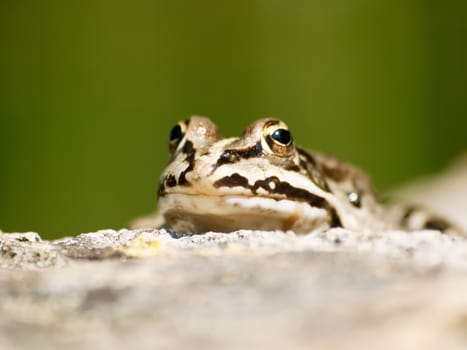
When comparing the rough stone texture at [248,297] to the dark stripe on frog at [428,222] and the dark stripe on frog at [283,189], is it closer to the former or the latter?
the dark stripe on frog at [283,189]

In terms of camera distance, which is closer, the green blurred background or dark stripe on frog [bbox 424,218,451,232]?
dark stripe on frog [bbox 424,218,451,232]

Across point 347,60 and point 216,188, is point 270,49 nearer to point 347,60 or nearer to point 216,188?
point 347,60

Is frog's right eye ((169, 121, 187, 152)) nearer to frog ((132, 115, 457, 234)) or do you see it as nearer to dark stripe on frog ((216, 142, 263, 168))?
frog ((132, 115, 457, 234))

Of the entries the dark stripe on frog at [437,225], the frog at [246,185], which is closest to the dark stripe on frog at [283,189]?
the frog at [246,185]

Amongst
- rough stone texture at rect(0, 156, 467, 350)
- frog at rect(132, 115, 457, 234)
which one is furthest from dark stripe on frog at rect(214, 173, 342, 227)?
rough stone texture at rect(0, 156, 467, 350)

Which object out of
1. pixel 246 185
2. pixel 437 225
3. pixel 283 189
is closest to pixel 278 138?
pixel 283 189

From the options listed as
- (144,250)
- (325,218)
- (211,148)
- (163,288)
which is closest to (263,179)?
(211,148)
